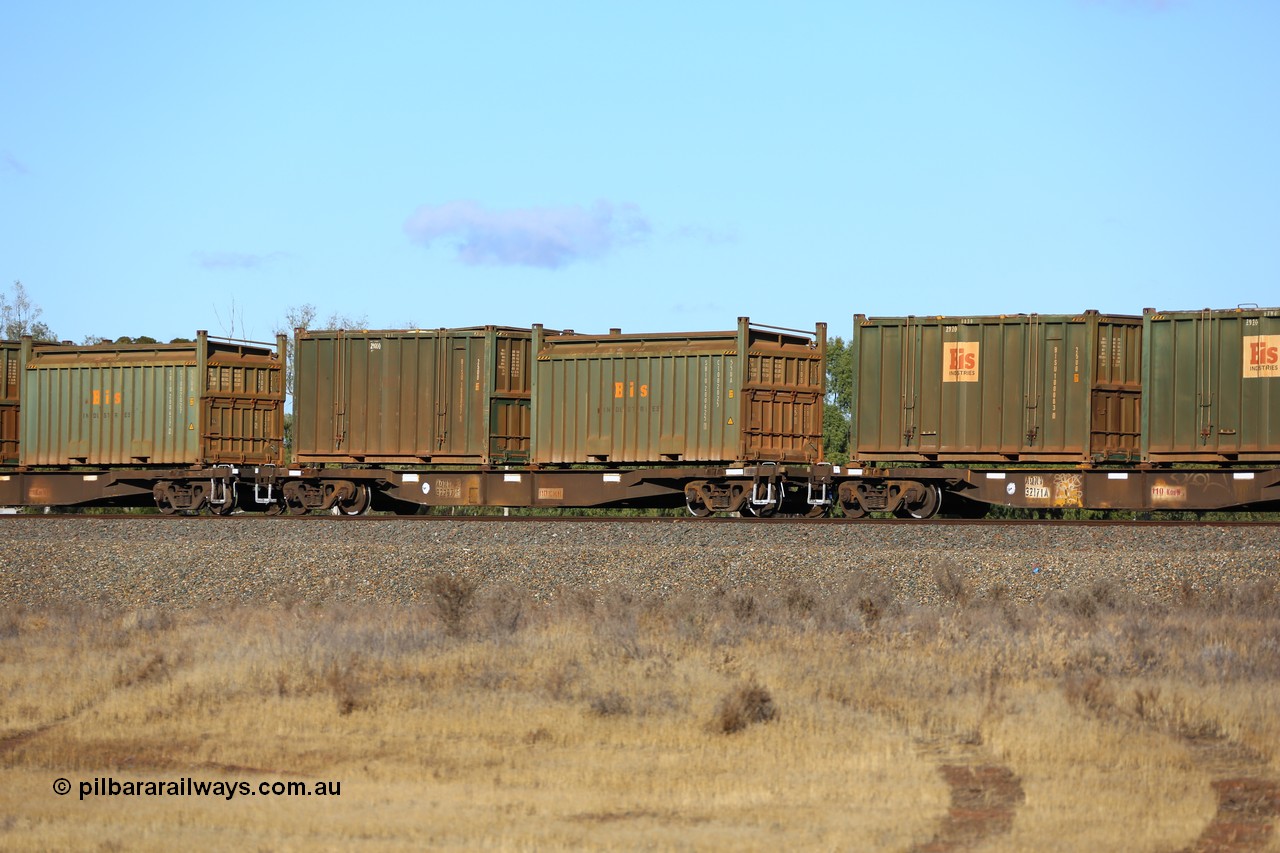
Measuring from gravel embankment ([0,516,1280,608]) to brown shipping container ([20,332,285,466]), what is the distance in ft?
26.7

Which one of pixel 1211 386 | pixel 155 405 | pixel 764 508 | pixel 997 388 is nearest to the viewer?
pixel 1211 386

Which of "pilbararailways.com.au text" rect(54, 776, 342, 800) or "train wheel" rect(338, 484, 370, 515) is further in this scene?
"train wheel" rect(338, 484, 370, 515)

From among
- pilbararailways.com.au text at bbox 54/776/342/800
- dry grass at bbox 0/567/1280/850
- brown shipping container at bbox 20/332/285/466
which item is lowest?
pilbararailways.com.au text at bbox 54/776/342/800

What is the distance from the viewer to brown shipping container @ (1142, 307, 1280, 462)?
21.0 metres

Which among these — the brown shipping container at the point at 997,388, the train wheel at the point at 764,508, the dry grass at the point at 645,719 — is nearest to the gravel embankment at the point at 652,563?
the dry grass at the point at 645,719

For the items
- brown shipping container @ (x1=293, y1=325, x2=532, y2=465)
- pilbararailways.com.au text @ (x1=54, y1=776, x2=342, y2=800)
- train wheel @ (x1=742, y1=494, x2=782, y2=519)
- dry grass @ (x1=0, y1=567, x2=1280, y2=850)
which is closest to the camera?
dry grass @ (x1=0, y1=567, x2=1280, y2=850)

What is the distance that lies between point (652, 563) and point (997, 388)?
874 cm

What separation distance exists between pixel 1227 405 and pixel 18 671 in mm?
17166

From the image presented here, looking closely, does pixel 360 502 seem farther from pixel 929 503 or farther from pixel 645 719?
pixel 645 719

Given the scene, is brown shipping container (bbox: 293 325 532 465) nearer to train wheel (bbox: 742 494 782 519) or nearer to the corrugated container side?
train wheel (bbox: 742 494 782 519)

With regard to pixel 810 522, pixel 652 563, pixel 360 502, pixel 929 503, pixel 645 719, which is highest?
pixel 929 503

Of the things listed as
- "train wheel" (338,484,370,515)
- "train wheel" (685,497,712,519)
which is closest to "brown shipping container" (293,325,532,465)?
"train wheel" (338,484,370,515)

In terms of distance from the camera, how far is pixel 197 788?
25.6 ft

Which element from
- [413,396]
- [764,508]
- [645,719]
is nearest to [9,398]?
[413,396]
